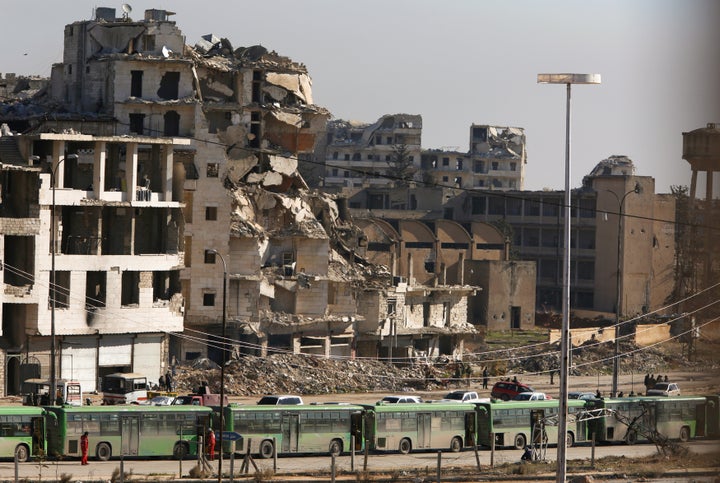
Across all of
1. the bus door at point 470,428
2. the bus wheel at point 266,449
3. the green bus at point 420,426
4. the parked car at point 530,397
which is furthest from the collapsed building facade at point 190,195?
the bus wheel at point 266,449

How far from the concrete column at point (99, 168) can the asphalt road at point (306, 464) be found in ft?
55.6

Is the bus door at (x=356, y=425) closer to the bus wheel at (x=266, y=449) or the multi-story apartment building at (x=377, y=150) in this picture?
the bus wheel at (x=266, y=449)

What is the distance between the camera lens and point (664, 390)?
6056 centimetres

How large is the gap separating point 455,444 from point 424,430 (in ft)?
4.35

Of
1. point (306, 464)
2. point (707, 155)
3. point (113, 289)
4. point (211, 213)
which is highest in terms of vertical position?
point (211, 213)

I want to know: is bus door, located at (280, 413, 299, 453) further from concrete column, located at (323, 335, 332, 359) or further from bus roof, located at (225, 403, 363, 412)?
concrete column, located at (323, 335, 332, 359)

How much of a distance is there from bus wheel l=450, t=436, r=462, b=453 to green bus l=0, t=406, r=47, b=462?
12641 mm

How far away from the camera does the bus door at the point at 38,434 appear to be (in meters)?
42.0

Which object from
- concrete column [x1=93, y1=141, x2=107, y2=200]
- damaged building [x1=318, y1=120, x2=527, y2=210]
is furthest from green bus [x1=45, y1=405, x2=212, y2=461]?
damaged building [x1=318, y1=120, x2=527, y2=210]

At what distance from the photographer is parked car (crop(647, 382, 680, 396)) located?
192 ft

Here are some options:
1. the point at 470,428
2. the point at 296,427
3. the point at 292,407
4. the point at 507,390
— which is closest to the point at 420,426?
the point at 470,428

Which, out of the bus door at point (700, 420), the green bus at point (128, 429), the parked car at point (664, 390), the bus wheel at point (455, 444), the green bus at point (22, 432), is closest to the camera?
the green bus at point (22, 432)

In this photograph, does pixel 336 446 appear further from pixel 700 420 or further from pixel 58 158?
pixel 58 158

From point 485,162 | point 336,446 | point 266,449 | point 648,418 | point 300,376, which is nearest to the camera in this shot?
point 266,449
